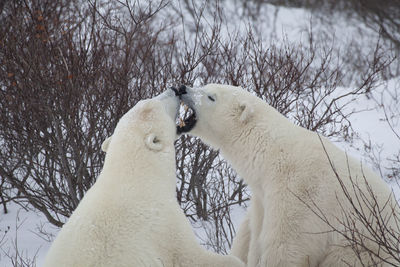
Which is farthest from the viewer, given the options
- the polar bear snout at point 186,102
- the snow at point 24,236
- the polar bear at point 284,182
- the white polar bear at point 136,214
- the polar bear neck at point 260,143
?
the snow at point 24,236

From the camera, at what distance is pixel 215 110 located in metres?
2.92

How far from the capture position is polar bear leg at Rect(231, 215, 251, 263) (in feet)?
9.65

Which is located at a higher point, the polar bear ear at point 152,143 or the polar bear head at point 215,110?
the polar bear head at point 215,110

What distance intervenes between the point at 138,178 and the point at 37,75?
5.80ft

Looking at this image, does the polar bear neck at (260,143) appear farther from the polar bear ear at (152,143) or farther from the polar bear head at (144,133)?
the polar bear ear at (152,143)

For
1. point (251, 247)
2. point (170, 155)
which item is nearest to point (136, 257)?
point (170, 155)

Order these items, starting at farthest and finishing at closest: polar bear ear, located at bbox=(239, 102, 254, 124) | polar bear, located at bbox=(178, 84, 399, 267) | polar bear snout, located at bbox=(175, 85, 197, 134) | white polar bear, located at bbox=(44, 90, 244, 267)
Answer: polar bear snout, located at bbox=(175, 85, 197, 134), polar bear ear, located at bbox=(239, 102, 254, 124), polar bear, located at bbox=(178, 84, 399, 267), white polar bear, located at bbox=(44, 90, 244, 267)

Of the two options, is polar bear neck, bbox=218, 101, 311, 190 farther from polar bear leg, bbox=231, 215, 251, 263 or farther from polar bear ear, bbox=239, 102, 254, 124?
polar bear leg, bbox=231, 215, 251, 263

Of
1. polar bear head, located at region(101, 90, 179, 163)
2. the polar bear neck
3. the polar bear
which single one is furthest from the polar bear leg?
polar bear head, located at region(101, 90, 179, 163)

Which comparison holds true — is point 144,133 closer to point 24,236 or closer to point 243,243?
point 243,243

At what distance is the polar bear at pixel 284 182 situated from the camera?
2461mm

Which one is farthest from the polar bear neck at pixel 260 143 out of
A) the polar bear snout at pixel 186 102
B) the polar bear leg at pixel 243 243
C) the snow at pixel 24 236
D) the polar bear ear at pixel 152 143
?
the snow at pixel 24 236

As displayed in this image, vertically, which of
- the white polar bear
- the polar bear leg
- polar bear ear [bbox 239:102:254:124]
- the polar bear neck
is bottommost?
the white polar bear

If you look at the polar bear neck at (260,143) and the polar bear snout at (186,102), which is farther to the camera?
the polar bear snout at (186,102)
